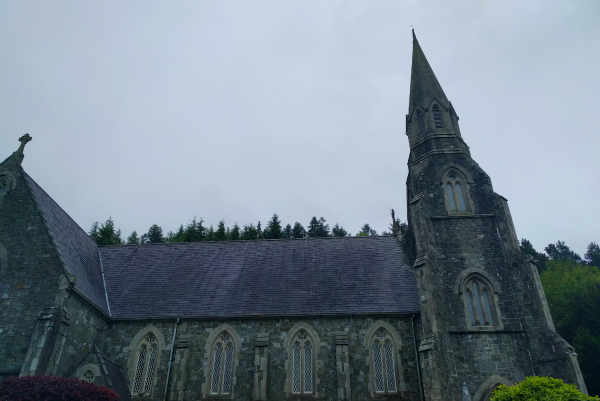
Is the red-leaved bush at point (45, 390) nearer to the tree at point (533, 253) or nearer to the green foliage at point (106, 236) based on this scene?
the green foliage at point (106, 236)

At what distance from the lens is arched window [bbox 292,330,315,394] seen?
18859 millimetres

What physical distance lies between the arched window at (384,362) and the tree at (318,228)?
32622 mm

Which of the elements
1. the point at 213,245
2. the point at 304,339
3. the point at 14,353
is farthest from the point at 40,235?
the point at 304,339

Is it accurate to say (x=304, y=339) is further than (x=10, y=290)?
Yes

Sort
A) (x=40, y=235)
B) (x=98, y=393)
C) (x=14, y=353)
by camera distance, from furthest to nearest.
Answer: (x=40, y=235), (x=14, y=353), (x=98, y=393)

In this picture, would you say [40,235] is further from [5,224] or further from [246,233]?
[246,233]

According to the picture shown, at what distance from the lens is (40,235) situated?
62.6ft

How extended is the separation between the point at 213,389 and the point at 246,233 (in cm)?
2849

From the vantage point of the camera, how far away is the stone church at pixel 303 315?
17422 mm

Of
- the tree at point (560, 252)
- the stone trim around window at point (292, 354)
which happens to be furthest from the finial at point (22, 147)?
the tree at point (560, 252)

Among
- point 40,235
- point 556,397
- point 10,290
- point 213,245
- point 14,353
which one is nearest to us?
point 556,397

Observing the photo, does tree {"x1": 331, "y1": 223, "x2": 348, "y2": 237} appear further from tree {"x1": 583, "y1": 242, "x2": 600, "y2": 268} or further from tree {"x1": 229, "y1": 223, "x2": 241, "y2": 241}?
tree {"x1": 583, "y1": 242, "x2": 600, "y2": 268}

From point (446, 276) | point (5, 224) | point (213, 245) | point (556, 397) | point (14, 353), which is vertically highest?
point (213, 245)

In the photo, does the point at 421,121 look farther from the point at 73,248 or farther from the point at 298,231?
the point at 298,231
